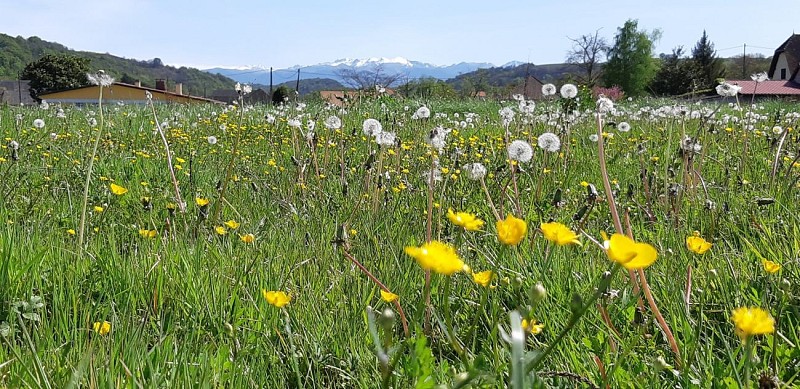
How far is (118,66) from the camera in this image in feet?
436

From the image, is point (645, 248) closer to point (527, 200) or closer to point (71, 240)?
point (71, 240)

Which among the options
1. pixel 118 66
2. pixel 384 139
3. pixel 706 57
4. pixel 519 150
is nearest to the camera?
pixel 519 150

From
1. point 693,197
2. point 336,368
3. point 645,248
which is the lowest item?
point 336,368

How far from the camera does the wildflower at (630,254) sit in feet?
2.00

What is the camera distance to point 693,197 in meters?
2.35

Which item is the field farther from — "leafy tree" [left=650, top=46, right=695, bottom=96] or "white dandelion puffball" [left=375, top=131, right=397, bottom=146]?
"leafy tree" [left=650, top=46, right=695, bottom=96]

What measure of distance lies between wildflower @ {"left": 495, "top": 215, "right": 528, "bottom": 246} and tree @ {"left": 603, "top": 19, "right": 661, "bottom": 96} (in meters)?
69.1

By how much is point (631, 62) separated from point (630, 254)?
71.7 metres

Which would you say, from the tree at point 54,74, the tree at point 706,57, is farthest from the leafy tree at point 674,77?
the tree at point 54,74

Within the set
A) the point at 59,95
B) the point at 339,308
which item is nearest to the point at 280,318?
the point at 339,308

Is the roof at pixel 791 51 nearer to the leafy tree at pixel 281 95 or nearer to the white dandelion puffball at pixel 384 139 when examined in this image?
the leafy tree at pixel 281 95

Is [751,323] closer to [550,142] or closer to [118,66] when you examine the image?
[550,142]

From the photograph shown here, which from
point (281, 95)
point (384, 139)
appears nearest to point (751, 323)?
point (384, 139)

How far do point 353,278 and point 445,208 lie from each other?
1.08m
